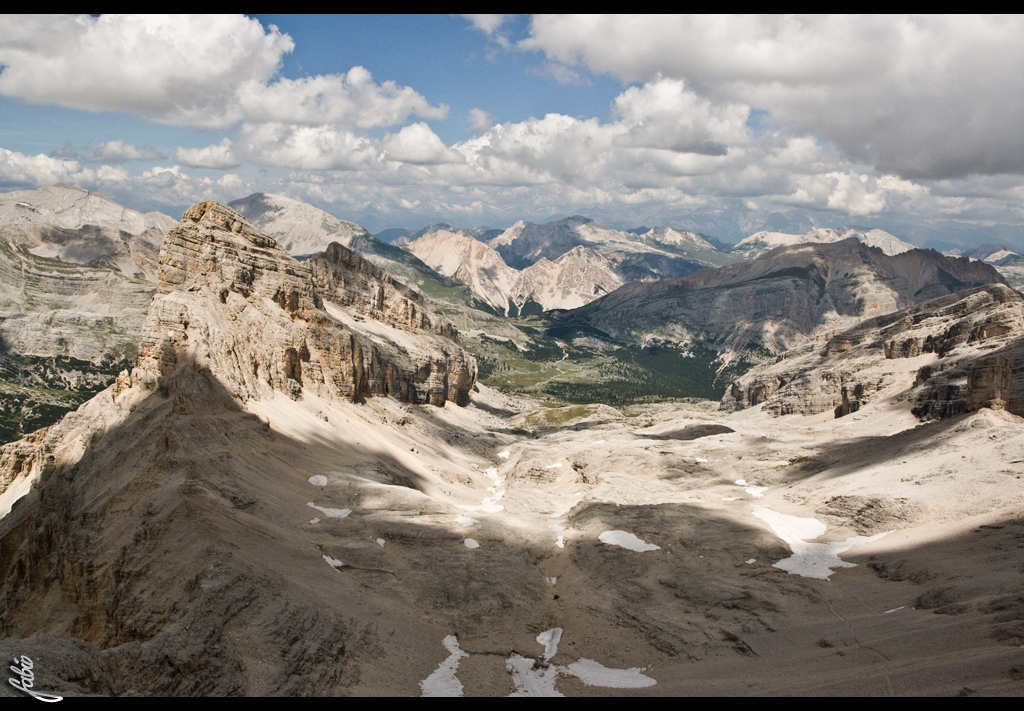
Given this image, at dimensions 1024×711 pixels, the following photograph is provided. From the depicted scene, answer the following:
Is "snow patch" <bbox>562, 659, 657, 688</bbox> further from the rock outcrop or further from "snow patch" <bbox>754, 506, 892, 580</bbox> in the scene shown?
"snow patch" <bbox>754, 506, 892, 580</bbox>

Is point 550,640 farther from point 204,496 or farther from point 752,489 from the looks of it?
point 752,489

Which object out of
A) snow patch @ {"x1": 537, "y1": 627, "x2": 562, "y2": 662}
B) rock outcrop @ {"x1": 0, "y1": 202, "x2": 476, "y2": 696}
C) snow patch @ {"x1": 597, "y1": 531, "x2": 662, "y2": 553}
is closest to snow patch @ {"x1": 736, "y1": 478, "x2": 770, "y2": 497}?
snow patch @ {"x1": 597, "y1": 531, "x2": 662, "y2": 553}

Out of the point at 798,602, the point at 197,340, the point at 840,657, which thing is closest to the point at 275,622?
the point at 840,657

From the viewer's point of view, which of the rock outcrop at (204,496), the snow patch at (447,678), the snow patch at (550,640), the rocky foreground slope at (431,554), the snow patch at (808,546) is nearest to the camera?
the rock outcrop at (204,496)

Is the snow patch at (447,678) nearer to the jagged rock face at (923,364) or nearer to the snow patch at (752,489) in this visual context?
the snow patch at (752,489)

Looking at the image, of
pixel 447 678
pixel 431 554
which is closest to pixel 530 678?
pixel 447 678

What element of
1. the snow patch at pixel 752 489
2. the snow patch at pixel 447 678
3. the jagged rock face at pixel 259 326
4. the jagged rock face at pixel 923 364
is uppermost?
the jagged rock face at pixel 923 364

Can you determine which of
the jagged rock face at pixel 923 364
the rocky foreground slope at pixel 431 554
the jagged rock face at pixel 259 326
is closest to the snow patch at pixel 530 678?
the rocky foreground slope at pixel 431 554

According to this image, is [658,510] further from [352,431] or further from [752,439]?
[752,439]
